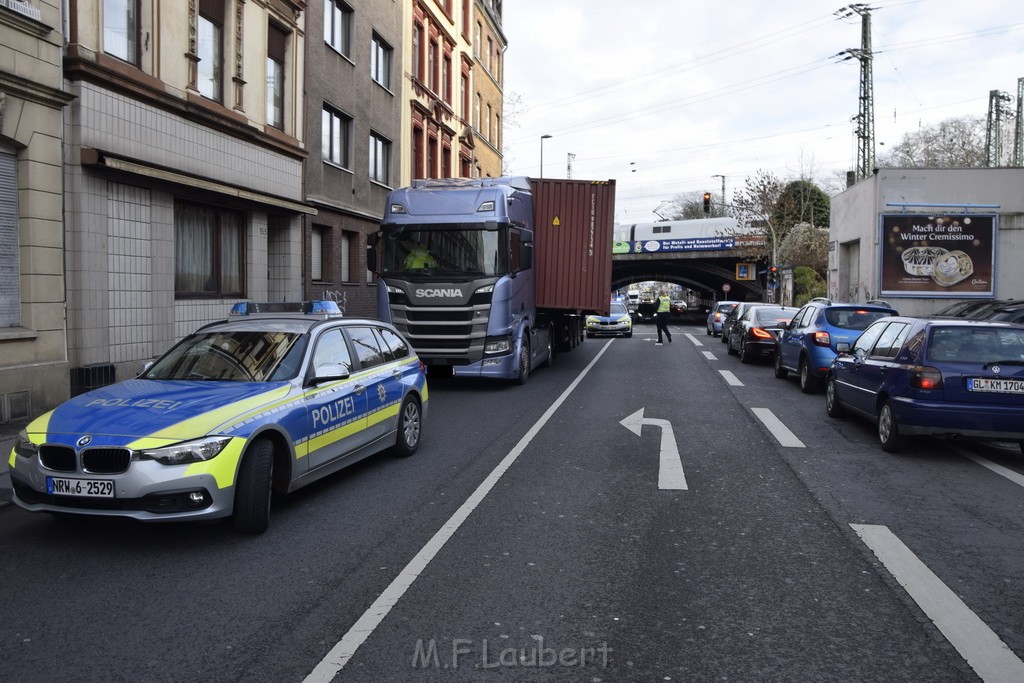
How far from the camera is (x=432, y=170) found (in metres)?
32.1

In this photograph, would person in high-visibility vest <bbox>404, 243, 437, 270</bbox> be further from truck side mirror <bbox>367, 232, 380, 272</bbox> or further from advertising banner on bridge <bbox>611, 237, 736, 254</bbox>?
advertising banner on bridge <bbox>611, 237, 736, 254</bbox>

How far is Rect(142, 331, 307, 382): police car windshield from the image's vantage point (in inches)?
259

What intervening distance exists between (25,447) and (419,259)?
925 centimetres

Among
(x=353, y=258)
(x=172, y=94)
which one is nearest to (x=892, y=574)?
(x=172, y=94)

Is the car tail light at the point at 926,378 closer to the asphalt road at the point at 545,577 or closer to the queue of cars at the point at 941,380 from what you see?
the queue of cars at the point at 941,380

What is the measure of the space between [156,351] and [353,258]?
10.2 metres

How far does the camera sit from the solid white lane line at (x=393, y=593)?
370 cm

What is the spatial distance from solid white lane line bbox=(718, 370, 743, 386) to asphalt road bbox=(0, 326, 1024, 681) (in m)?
7.43

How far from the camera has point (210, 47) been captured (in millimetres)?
15641

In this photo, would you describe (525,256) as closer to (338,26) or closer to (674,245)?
(338,26)

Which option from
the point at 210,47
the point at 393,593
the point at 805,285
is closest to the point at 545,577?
the point at 393,593

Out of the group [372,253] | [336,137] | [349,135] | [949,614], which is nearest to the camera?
[949,614]

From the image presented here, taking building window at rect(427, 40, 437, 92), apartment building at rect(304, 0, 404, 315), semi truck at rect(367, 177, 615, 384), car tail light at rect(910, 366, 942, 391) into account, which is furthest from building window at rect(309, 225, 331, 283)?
car tail light at rect(910, 366, 942, 391)

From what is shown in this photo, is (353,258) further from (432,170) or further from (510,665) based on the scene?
(510,665)
